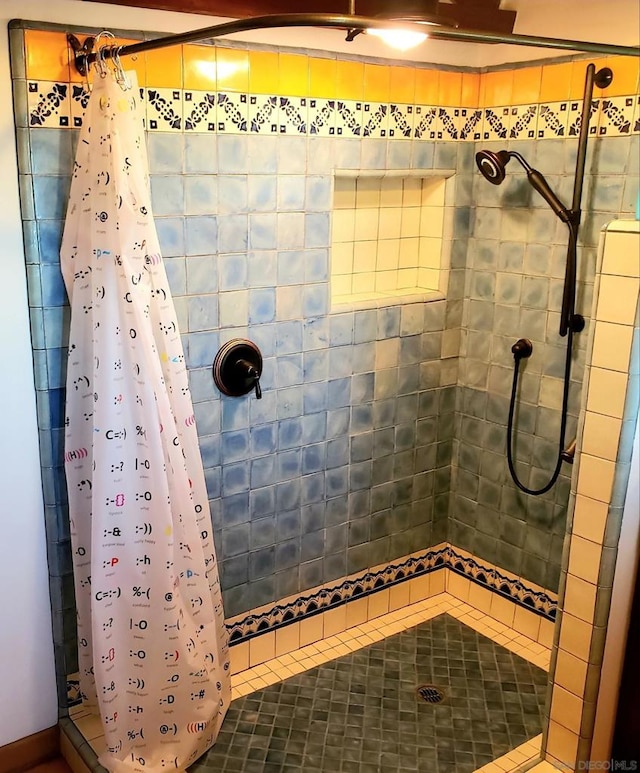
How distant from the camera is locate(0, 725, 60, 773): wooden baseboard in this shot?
89.4 inches

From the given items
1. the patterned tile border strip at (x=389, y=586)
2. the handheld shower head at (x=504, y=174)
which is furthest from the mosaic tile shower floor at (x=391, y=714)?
the handheld shower head at (x=504, y=174)

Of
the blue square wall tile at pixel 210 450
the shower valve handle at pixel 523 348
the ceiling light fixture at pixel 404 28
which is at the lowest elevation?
the blue square wall tile at pixel 210 450

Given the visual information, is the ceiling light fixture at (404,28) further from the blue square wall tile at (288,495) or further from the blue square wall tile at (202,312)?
the blue square wall tile at (288,495)

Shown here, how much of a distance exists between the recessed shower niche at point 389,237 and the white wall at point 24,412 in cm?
50

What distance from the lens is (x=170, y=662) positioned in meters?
2.17

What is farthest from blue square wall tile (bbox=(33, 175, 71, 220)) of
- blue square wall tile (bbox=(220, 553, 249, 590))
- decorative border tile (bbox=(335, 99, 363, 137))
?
blue square wall tile (bbox=(220, 553, 249, 590))

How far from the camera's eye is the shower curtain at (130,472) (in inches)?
77.5

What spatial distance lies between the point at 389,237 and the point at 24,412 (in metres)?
1.48

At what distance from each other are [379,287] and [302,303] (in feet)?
1.49

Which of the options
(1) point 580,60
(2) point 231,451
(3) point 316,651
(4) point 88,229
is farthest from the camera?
(3) point 316,651

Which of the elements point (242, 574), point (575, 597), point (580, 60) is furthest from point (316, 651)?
point (580, 60)

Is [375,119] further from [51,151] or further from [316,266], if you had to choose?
[51,151]

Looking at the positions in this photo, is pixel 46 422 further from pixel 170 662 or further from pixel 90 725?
pixel 90 725

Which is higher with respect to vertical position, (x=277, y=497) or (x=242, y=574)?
(x=277, y=497)
